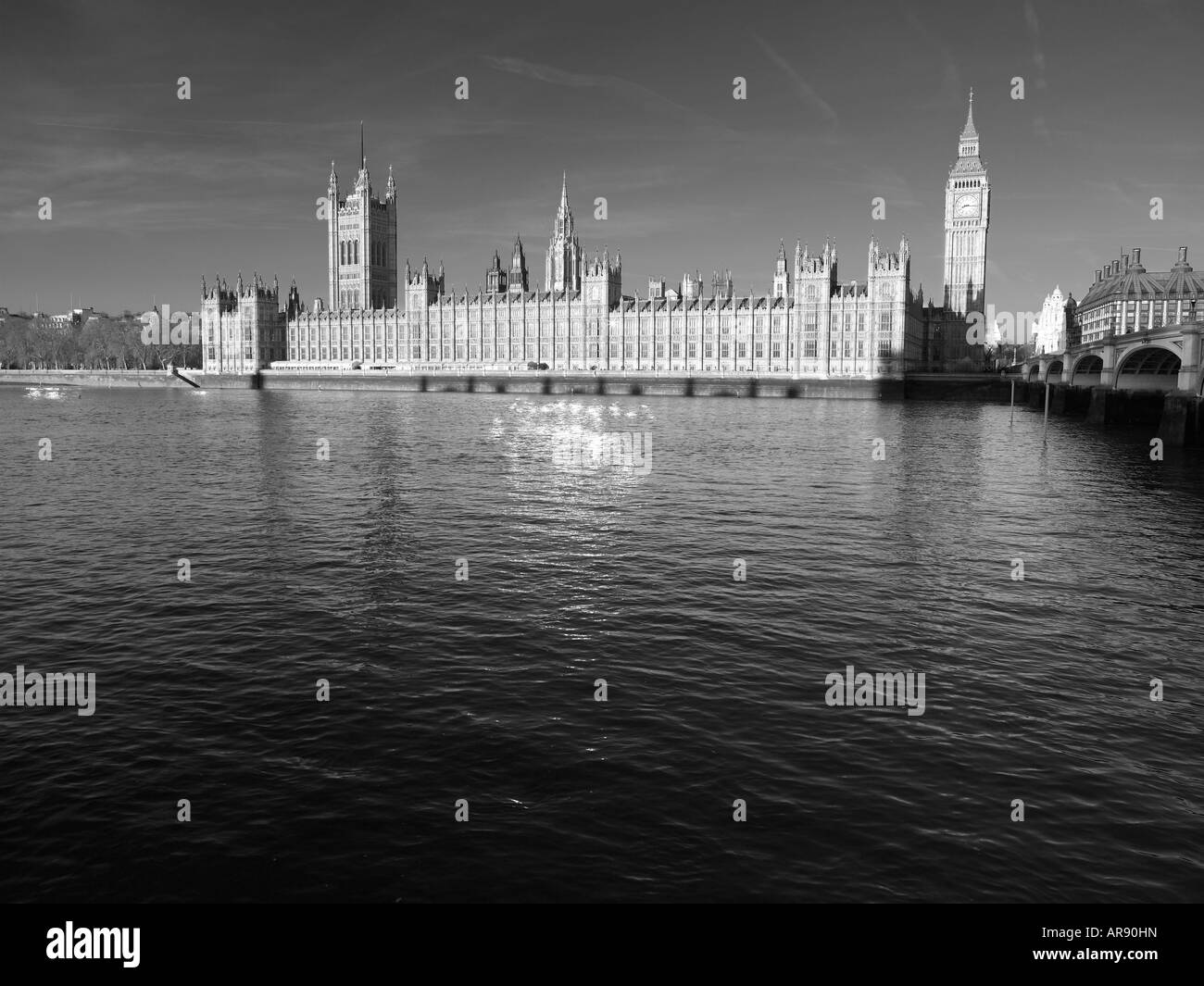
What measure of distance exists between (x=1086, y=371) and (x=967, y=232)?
70.6 metres

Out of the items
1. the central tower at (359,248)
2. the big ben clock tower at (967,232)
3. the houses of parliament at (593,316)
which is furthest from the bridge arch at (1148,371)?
the central tower at (359,248)

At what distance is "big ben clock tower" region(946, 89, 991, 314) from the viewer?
155 meters

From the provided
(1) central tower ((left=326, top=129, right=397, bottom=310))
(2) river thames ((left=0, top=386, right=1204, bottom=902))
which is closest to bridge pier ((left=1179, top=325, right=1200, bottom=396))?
(2) river thames ((left=0, top=386, right=1204, bottom=902))

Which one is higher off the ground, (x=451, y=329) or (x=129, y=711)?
(x=451, y=329)

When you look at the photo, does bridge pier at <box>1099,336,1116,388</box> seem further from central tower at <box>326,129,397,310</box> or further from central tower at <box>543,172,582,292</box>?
central tower at <box>326,129,397,310</box>

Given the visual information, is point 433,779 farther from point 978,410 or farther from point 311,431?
point 978,410

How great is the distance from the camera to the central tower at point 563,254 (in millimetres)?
160625

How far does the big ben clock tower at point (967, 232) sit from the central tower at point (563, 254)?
58.5 m

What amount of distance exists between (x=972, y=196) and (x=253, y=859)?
17179 centimetres

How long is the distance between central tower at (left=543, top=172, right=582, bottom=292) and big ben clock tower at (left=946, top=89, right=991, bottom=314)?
58.5 metres

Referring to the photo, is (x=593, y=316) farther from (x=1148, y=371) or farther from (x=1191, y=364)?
(x=1191, y=364)

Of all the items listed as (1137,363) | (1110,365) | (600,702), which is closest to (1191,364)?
(1110,365)

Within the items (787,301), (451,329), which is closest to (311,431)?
(787,301)

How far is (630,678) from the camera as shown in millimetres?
15477
